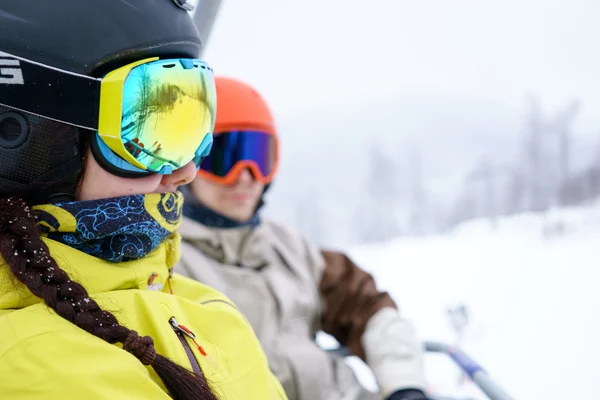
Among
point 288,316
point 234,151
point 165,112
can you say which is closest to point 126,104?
point 165,112

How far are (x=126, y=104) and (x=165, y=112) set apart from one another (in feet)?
0.22

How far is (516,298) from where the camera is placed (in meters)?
5.82

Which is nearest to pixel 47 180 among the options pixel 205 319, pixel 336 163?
pixel 205 319

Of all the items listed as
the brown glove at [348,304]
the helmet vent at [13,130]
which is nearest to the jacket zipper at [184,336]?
the helmet vent at [13,130]

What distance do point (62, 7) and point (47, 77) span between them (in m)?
0.11

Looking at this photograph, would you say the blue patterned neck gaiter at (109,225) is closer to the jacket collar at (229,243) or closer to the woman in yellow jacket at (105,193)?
the woman in yellow jacket at (105,193)

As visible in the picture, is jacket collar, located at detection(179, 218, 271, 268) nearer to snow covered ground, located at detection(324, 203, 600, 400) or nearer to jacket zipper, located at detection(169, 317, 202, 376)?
jacket zipper, located at detection(169, 317, 202, 376)

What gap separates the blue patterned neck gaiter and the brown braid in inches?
1.6

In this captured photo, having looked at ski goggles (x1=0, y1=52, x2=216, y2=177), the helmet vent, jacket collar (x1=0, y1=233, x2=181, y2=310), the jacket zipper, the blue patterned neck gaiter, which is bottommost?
the jacket zipper

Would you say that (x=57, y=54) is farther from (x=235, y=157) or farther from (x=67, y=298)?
(x=235, y=157)

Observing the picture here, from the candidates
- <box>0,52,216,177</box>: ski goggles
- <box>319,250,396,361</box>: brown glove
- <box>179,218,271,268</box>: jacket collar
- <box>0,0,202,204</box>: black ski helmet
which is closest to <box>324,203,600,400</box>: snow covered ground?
<box>319,250,396,361</box>: brown glove

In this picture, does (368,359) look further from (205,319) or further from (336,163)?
(336,163)

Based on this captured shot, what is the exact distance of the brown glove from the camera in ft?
6.91

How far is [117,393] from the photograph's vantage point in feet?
2.42
